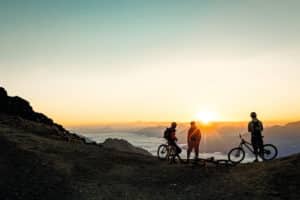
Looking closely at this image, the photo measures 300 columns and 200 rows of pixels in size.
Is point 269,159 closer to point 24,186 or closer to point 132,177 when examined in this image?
point 132,177

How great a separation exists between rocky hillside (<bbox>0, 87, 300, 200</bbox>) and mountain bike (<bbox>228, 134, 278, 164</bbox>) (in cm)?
266

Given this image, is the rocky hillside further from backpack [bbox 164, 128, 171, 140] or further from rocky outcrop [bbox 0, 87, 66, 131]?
rocky outcrop [bbox 0, 87, 66, 131]

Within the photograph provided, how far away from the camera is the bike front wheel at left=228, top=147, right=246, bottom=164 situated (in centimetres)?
3328

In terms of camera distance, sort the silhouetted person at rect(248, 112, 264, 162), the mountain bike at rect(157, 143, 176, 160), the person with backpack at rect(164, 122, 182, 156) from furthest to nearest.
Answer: the mountain bike at rect(157, 143, 176, 160) → the person with backpack at rect(164, 122, 182, 156) → the silhouetted person at rect(248, 112, 264, 162)

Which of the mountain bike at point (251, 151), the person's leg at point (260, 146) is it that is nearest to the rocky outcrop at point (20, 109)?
the mountain bike at point (251, 151)

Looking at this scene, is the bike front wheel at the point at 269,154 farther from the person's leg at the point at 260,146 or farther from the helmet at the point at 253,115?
the helmet at the point at 253,115

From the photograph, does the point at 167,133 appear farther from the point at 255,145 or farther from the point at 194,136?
the point at 255,145

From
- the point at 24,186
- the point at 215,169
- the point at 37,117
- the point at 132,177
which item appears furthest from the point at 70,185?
the point at 37,117

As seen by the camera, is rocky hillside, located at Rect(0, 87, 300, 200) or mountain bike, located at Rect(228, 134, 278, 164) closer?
rocky hillside, located at Rect(0, 87, 300, 200)

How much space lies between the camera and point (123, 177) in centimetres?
2870

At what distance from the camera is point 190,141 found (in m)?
33.4

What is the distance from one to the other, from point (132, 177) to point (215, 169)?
249 inches

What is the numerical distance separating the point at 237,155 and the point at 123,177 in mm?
10388

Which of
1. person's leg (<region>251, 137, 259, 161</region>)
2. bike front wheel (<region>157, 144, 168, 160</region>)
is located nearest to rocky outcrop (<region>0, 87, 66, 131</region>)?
bike front wheel (<region>157, 144, 168, 160</region>)
